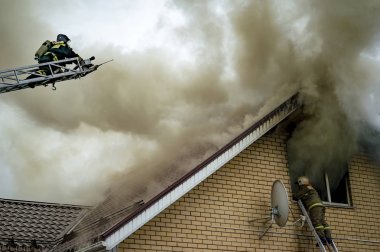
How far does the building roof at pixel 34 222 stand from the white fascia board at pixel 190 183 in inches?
129

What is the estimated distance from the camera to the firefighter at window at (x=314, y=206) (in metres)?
13.2

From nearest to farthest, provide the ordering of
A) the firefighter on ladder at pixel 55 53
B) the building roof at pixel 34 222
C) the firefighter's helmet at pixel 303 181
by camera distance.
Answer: the firefighter on ladder at pixel 55 53 → the firefighter's helmet at pixel 303 181 → the building roof at pixel 34 222

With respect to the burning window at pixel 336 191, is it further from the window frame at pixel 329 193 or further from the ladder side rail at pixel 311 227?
the ladder side rail at pixel 311 227

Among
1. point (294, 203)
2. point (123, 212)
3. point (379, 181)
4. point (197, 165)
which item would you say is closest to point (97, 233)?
point (123, 212)

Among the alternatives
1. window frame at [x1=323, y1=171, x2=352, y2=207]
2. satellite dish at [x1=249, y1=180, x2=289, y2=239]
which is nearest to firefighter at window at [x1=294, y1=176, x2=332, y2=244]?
window frame at [x1=323, y1=171, x2=352, y2=207]

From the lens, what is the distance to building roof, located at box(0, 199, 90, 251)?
14047 millimetres

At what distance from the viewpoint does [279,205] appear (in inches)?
498

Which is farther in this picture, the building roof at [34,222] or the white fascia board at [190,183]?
the building roof at [34,222]

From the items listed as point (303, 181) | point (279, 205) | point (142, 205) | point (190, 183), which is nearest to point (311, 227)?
point (303, 181)

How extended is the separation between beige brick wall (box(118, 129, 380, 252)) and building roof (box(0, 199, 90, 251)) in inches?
119

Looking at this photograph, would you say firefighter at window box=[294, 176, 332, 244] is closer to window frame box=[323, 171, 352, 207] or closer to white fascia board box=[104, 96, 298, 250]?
window frame box=[323, 171, 352, 207]

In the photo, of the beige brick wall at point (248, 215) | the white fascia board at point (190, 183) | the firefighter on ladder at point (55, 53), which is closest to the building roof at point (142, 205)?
the white fascia board at point (190, 183)

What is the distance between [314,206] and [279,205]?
103 cm

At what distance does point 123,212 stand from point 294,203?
10.9ft
